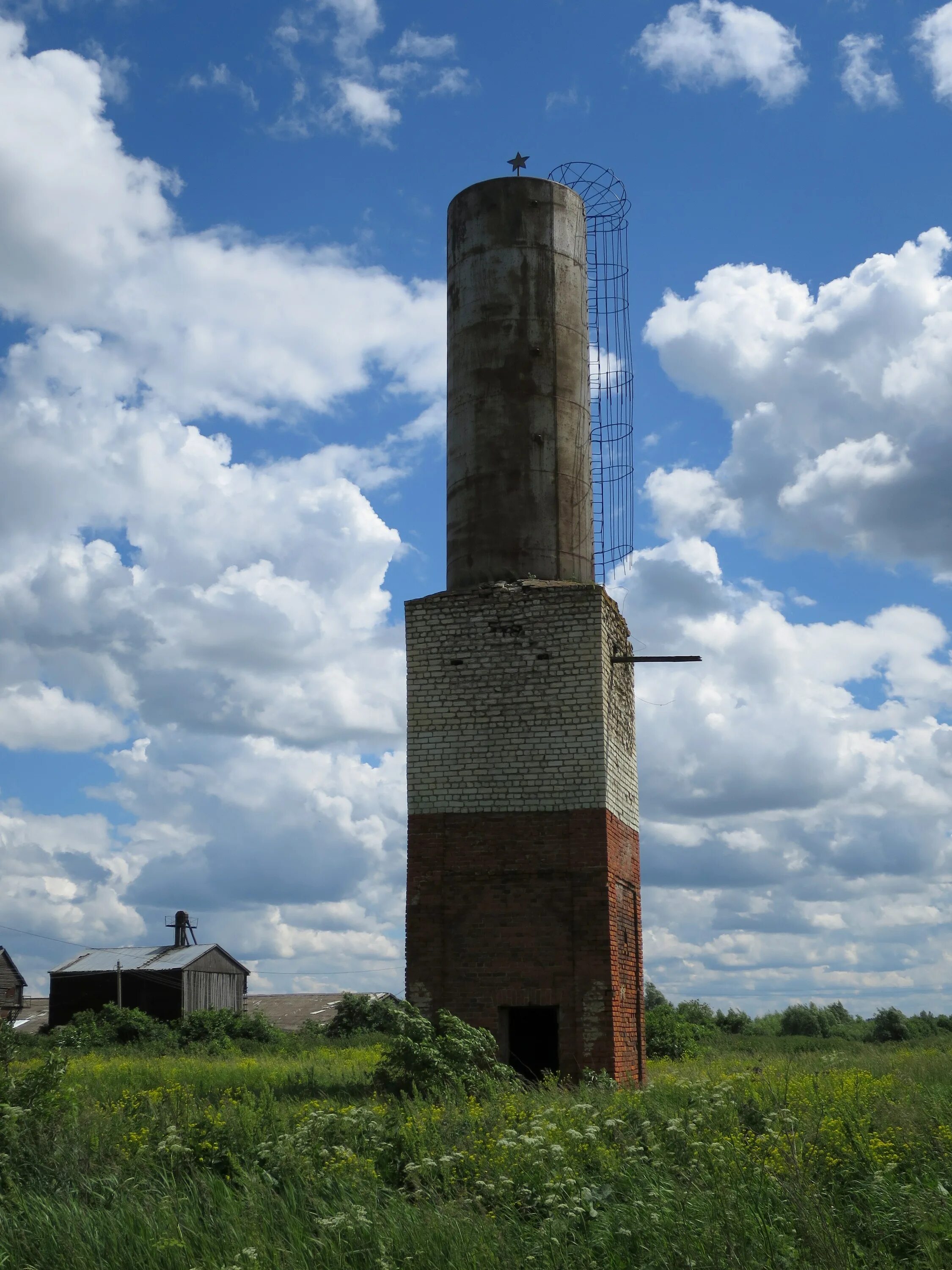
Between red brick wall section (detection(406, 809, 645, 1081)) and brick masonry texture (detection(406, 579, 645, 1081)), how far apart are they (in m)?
0.02

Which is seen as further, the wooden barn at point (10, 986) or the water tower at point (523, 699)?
the wooden barn at point (10, 986)

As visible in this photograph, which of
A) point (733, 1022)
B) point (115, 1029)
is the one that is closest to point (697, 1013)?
point (733, 1022)

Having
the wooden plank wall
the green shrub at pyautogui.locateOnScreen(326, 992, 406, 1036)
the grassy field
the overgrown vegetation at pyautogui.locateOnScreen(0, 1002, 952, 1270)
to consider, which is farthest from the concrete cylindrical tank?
the wooden plank wall

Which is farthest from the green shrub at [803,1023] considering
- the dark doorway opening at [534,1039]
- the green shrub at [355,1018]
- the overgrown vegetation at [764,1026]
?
the dark doorway opening at [534,1039]

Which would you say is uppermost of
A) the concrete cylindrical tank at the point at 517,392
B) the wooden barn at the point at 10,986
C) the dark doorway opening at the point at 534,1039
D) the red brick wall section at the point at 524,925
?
the concrete cylindrical tank at the point at 517,392

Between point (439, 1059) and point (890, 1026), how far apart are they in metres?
23.1

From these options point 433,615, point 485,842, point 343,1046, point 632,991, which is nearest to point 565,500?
point 433,615

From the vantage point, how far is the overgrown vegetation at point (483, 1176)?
271 inches

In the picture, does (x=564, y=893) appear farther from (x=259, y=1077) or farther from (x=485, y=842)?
(x=259, y=1077)

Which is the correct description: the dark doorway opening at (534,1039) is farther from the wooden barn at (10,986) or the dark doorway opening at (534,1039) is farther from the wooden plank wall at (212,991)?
the wooden barn at (10,986)

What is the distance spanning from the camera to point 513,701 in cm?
1471

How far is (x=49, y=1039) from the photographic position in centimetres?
3294

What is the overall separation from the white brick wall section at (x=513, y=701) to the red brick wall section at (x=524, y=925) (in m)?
0.33

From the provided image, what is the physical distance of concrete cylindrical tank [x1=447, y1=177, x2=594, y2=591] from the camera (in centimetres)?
1580
